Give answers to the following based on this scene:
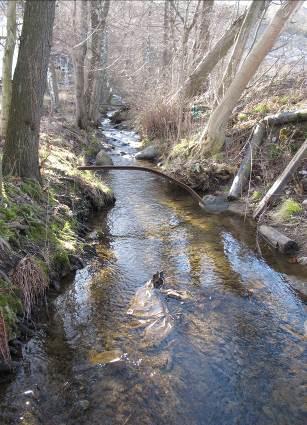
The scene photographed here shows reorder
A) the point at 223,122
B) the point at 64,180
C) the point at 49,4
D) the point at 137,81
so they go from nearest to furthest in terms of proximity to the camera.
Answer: the point at 49,4, the point at 64,180, the point at 223,122, the point at 137,81

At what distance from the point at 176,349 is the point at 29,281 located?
1886 millimetres

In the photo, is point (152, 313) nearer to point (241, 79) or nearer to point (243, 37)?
point (241, 79)

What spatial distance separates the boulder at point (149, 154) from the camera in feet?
45.1

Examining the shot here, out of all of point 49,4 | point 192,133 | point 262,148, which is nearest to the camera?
point 49,4

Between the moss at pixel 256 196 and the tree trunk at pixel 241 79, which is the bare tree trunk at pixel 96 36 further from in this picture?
the moss at pixel 256 196

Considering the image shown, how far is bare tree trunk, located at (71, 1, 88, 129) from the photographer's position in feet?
46.8

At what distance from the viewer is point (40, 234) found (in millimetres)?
5672

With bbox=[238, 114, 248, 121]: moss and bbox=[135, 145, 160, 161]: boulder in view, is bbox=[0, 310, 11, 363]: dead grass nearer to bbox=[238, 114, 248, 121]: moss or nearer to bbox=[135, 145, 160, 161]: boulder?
bbox=[238, 114, 248, 121]: moss

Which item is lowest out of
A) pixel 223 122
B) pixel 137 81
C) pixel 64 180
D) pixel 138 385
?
pixel 138 385

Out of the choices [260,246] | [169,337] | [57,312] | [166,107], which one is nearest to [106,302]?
[57,312]

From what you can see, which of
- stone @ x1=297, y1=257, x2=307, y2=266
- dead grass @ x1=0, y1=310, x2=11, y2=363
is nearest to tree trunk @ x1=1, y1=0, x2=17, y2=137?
dead grass @ x1=0, y1=310, x2=11, y2=363

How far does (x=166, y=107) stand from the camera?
43.9 ft

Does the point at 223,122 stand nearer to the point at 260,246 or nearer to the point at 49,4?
the point at 260,246

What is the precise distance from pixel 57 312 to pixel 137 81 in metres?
17.1
